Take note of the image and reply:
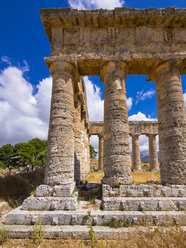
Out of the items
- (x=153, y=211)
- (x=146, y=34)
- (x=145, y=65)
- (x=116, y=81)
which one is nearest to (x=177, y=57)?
(x=145, y=65)

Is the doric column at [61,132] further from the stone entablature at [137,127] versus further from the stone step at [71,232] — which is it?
the stone entablature at [137,127]

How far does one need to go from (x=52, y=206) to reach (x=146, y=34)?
9268mm

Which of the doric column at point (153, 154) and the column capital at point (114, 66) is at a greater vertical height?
the column capital at point (114, 66)

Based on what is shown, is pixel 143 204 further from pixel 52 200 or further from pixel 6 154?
pixel 6 154

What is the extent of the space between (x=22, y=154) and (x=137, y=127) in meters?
24.3

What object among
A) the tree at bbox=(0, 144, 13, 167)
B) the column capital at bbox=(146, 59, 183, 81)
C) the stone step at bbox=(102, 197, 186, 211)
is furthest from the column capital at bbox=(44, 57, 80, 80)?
the tree at bbox=(0, 144, 13, 167)

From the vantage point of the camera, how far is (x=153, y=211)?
507 centimetres

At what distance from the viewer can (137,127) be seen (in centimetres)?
2120

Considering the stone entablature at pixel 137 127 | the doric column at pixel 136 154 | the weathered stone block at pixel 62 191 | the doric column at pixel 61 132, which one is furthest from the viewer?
the stone entablature at pixel 137 127

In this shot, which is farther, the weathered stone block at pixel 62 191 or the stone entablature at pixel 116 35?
the stone entablature at pixel 116 35

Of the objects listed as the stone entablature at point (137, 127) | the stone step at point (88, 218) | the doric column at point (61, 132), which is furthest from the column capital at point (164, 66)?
the stone entablature at point (137, 127)

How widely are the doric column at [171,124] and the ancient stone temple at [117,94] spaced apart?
39 mm

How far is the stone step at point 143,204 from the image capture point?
16.9 ft

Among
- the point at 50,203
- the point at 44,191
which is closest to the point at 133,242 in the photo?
the point at 50,203
